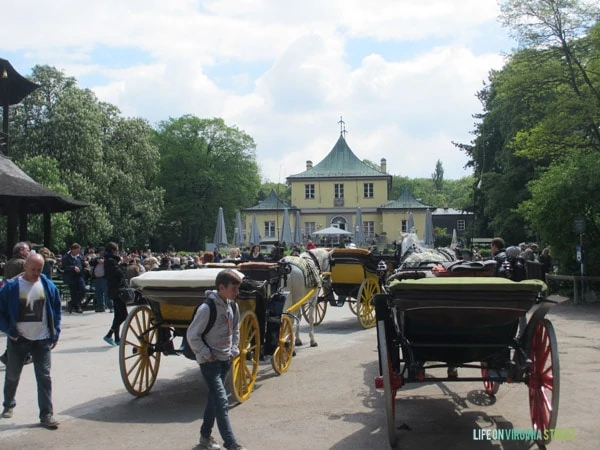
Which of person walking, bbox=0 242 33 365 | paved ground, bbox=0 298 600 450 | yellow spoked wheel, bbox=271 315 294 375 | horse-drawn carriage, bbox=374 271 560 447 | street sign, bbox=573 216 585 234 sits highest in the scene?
street sign, bbox=573 216 585 234

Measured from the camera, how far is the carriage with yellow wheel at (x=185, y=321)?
7.22 meters

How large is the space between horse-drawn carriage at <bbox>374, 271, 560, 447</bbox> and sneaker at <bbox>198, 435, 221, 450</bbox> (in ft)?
5.03

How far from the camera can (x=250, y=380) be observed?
7590mm

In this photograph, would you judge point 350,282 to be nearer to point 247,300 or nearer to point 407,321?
point 247,300

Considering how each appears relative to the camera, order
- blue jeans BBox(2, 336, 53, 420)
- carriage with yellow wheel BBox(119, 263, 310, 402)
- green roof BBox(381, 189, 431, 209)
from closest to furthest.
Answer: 1. blue jeans BBox(2, 336, 53, 420)
2. carriage with yellow wheel BBox(119, 263, 310, 402)
3. green roof BBox(381, 189, 431, 209)

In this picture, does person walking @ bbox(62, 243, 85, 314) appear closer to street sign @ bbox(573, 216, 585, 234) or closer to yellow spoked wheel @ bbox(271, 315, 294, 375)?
yellow spoked wheel @ bbox(271, 315, 294, 375)

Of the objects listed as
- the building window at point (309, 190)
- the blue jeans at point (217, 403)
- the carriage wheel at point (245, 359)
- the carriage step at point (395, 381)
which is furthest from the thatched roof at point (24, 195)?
the building window at point (309, 190)

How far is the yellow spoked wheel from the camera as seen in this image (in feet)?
28.5

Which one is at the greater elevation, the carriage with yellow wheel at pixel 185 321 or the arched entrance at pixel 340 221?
the arched entrance at pixel 340 221

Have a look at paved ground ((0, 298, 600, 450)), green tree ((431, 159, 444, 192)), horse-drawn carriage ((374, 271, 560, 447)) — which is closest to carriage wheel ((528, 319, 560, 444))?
horse-drawn carriage ((374, 271, 560, 447))

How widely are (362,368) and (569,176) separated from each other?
42.5 ft

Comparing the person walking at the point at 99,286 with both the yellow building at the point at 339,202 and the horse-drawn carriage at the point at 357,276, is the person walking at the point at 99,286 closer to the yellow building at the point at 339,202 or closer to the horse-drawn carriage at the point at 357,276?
the horse-drawn carriage at the point at 357,276

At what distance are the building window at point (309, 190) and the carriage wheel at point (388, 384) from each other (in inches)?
2705

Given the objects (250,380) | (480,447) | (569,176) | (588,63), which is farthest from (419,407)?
(588,63)
